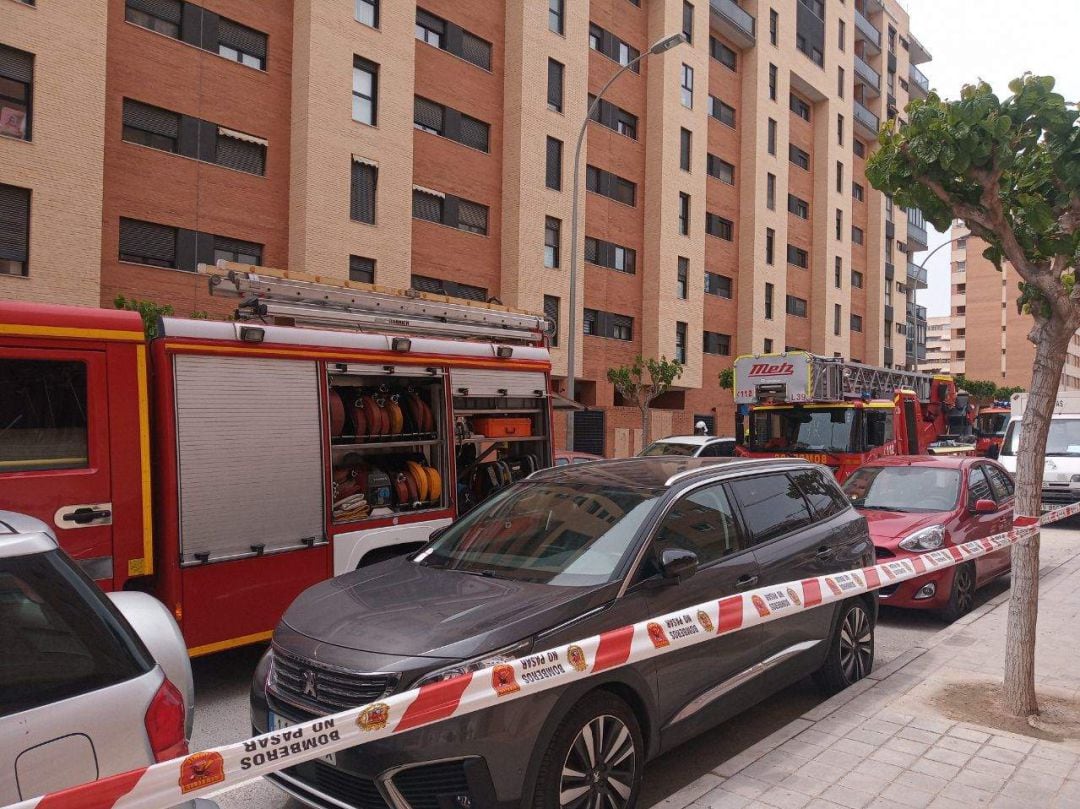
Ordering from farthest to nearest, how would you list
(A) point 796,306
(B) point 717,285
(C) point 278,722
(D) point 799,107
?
(D) point 799,107, (A) point 796,306, (B) point 717,285, (C) point 278,722

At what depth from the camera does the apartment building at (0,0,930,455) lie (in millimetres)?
18062

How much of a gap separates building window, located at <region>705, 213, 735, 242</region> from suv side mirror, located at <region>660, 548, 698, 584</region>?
3332cm

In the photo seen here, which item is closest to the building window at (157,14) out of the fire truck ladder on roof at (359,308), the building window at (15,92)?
the building window at (15,92)

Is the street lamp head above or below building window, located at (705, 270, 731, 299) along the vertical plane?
above

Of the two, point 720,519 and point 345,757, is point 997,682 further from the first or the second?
point 345,757

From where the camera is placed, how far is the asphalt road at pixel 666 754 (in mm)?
4125

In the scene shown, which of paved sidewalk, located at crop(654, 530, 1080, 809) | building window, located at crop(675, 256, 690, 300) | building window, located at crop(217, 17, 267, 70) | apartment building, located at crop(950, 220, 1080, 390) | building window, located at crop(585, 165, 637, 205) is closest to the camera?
paved sidewalk, located at crop(654, 530, 1080, 809)

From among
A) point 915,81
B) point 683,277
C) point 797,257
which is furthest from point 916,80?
point 683,277

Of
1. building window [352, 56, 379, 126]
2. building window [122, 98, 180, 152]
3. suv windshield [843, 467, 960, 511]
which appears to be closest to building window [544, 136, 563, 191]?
building window [352, 56, 379, 126]

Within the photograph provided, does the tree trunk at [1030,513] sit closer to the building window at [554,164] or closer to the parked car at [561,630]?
the parked car at [561,630]

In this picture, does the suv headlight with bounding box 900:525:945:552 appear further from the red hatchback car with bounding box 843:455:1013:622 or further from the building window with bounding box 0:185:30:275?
the building window with bounding box 0:185:30:275

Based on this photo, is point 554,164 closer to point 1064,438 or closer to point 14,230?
point 14,230

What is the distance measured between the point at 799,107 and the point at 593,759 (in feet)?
148

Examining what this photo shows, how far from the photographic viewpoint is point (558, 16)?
2783cm
